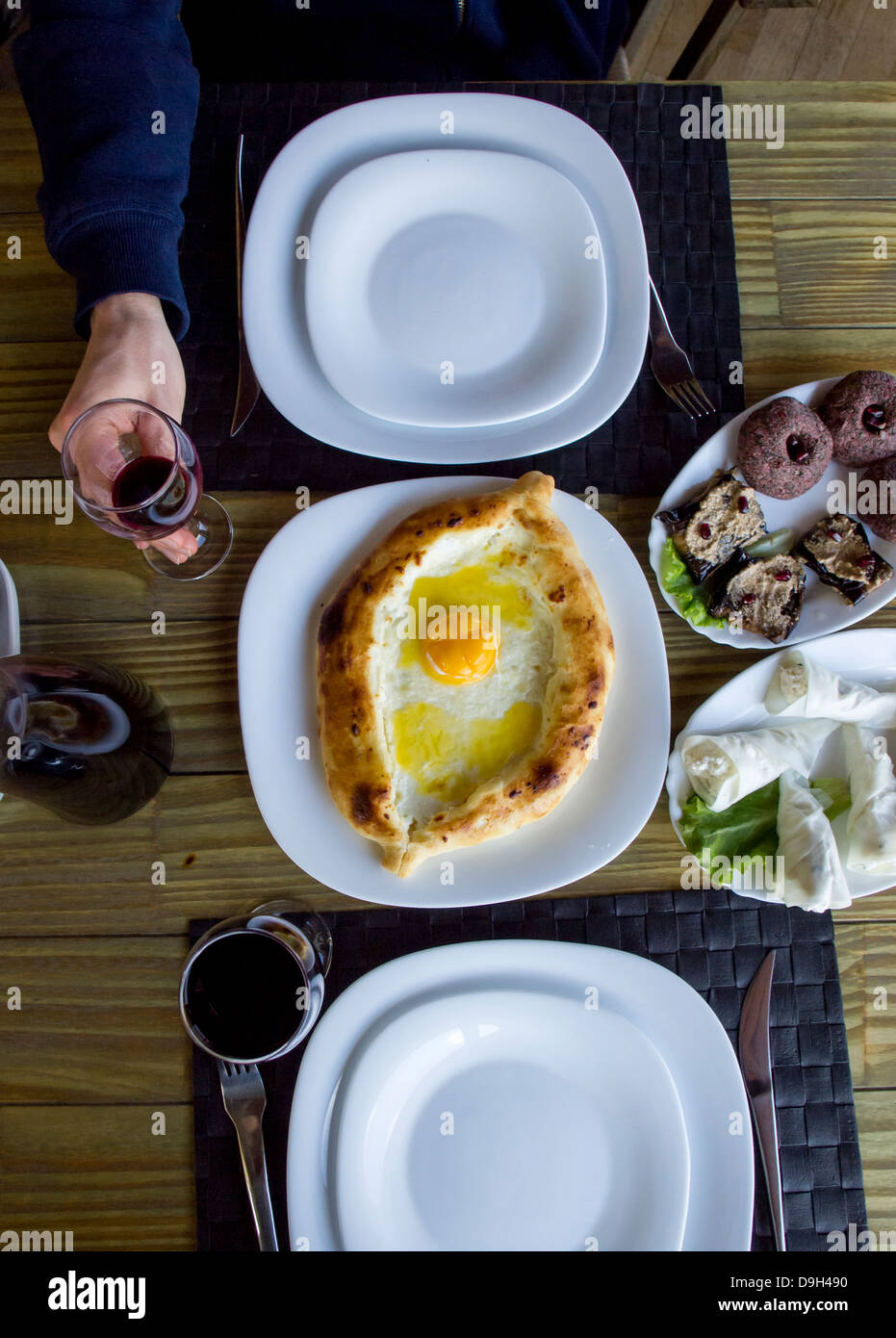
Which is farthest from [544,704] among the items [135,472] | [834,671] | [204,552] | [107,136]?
[107,136]

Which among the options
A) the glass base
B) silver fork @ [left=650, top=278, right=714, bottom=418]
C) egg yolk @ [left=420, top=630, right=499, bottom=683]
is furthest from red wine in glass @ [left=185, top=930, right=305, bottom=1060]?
silver fork @ [left=650, top=278, right=714, bottom=418]

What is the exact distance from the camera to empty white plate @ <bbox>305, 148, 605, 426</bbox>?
70.6 inches

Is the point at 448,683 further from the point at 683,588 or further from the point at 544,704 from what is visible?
the point at 683,588

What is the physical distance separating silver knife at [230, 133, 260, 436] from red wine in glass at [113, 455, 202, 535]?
0.21 m

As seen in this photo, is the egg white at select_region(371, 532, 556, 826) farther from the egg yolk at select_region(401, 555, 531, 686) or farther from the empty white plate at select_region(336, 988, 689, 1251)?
the empty white plate at select_region(336, 988, 689, 1251)

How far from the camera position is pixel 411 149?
1.87 m

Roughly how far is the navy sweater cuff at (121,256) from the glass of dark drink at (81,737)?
2.43 ft

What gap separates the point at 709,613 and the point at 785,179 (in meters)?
1.04

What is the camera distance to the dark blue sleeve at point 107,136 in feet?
5.57

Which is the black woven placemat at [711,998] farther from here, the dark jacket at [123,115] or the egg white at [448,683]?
the dark jacket at [123,115]

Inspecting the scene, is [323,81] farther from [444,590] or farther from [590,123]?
[444,590]

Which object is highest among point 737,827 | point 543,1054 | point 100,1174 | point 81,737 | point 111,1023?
point 81,737

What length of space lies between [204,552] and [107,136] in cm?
81

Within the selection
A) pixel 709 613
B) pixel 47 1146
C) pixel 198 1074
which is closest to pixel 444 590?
pixel 709 613
